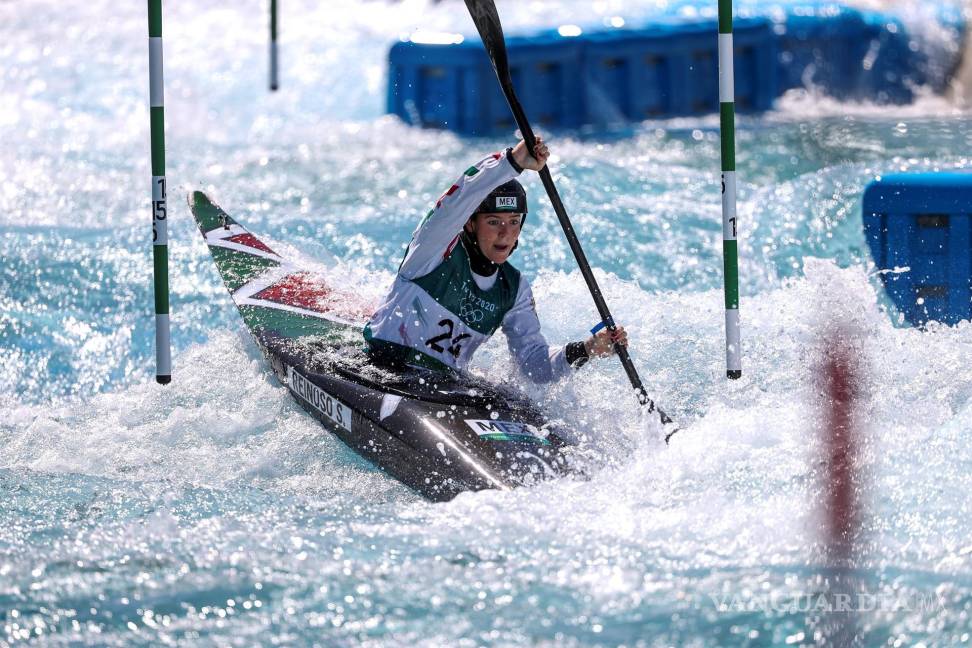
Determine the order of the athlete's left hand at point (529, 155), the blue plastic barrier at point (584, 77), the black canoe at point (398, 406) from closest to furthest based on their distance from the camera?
the black canoe at point (398, 406), the athlete's left hand at point (529, 155), the blue plastic barrier at point (584, 77)

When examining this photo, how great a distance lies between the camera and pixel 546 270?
6.57 meters

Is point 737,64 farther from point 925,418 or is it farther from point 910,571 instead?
point 910,571

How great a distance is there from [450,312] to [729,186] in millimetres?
1096

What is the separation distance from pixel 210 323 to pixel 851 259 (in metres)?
3.23

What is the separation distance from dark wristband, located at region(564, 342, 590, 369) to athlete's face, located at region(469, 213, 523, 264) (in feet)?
1.24

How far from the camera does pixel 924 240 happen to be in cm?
562

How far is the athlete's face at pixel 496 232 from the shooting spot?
422cm

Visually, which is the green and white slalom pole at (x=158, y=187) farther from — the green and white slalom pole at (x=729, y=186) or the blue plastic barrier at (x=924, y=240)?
the blue plastic barrier at (x=924, y=240)

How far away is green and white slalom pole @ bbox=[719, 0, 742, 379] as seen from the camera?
14.6ft

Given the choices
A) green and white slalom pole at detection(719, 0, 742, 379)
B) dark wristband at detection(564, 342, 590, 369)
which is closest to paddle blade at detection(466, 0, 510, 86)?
green and white slalom pole at detection(719, 0, 742, 379)

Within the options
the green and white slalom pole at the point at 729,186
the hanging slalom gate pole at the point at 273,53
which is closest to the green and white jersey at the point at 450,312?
the green and white slalom pole at the point at 729,186

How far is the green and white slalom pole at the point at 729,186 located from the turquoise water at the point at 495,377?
22 centimetres

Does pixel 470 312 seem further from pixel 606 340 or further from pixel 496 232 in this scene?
pixel 606 340

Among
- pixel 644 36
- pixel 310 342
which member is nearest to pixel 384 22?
pixel 644 36
